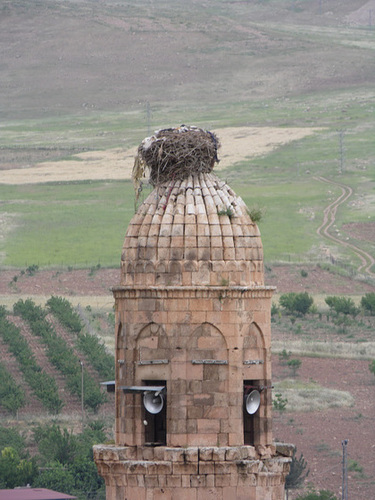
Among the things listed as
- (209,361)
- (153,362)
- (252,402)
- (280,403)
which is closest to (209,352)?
(209,361)

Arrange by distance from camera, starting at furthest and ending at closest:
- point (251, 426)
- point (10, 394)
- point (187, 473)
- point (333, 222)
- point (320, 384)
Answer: point (333, 222) < point (320, 384) < point (10, 394) < point (251, 426) < point (187, 473)

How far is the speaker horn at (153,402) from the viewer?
58.9 ft

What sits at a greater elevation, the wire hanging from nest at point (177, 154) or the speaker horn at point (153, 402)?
the wire hanging from nest at point (177, 154)

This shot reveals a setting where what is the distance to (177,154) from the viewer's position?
61.2 feet

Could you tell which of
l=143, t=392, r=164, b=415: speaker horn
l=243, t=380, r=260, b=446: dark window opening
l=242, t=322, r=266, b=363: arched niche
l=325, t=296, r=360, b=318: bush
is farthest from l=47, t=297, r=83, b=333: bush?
l=143, t=392, r=164, b=415: speaker horn

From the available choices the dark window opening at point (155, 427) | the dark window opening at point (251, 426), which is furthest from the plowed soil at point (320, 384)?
the dark window opening at point (155, 427)

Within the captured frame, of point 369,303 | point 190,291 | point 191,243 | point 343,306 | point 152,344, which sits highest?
point 369,303

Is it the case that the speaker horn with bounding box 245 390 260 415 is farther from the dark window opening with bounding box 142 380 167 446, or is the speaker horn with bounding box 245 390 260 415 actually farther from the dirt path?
the dirt path

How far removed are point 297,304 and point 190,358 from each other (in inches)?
4270

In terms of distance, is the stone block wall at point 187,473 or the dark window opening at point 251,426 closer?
the stone block wall at point 187,473

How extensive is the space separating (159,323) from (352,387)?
9038 cm

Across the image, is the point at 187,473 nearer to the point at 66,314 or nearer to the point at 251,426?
the point at 251,426

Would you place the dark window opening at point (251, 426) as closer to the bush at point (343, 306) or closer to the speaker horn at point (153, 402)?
the speaker horn at point (153, 402)

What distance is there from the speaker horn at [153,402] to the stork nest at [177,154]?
8.13 feet
